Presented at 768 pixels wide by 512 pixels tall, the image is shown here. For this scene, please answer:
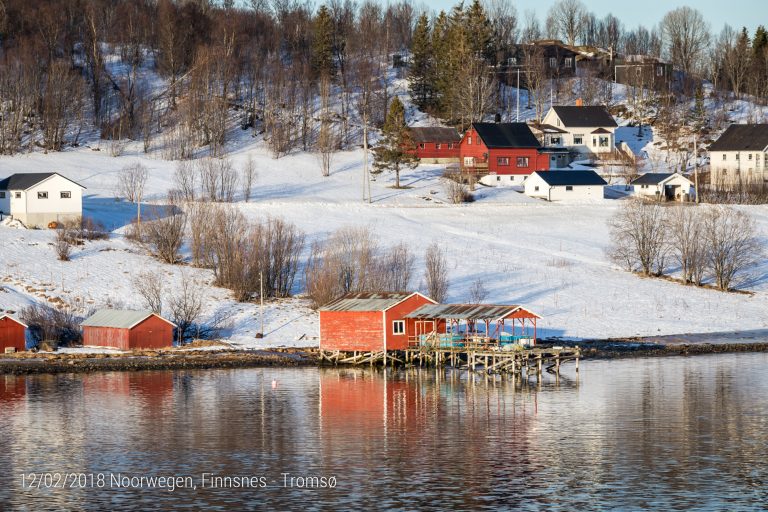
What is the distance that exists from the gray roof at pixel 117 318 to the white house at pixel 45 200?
74.5 ft

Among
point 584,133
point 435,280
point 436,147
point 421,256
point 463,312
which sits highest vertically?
point 584,133

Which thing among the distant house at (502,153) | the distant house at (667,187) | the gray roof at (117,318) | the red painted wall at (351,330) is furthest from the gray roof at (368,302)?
the distant house at (502,153)

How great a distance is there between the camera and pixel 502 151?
111000 millimetres

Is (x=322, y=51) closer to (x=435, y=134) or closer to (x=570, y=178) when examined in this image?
(x=435, y=134)

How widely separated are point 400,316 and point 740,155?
211 ft

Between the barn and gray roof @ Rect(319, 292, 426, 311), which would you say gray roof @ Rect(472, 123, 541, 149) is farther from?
the barn

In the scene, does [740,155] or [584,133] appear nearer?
[740,155]

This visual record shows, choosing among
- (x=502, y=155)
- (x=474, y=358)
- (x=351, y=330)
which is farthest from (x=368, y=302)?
(x=502, y=155)

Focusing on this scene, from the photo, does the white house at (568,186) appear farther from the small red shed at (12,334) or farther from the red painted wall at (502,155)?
the small red shed at (12,334)

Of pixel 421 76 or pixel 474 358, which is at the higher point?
pixel 421 76

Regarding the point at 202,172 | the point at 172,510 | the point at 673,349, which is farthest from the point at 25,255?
the point at 172,510

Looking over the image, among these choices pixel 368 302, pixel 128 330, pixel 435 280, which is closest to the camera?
pixel 368 302

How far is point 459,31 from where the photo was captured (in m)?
130

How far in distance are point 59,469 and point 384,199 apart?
68.0m
